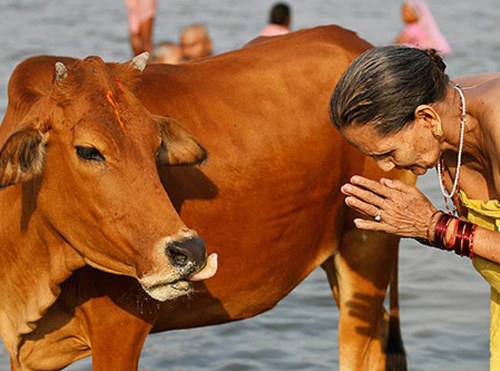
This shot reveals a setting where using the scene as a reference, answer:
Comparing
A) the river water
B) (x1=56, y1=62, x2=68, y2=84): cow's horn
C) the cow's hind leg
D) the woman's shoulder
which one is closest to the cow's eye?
(x1=56, y1=62, x2=68, y2=84): cow's horn

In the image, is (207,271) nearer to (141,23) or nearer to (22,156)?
(22,156)

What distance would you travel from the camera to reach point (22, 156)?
4.68 meters

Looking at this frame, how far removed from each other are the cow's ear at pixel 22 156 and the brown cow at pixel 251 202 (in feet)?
1.85

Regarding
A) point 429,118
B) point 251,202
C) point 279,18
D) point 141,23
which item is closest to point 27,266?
point 251,202

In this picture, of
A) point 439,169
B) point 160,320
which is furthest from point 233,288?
point 439,169

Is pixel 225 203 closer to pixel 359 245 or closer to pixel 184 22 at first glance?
pixel 359 245

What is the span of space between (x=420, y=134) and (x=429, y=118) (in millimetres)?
67

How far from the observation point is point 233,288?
5820mm

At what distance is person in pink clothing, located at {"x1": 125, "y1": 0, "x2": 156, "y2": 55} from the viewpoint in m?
14.3

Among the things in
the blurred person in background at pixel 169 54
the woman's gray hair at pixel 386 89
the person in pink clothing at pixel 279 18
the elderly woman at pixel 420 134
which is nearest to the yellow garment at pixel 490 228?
the elderly woman at pixel 420 134

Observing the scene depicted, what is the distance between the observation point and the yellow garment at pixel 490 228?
15.5 feet

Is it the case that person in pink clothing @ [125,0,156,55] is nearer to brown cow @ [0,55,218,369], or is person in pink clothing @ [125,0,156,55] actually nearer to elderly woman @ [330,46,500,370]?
brown cow @ [0,55,218,369]

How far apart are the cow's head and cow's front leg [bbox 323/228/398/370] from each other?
1850mm

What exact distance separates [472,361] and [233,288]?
224cm
